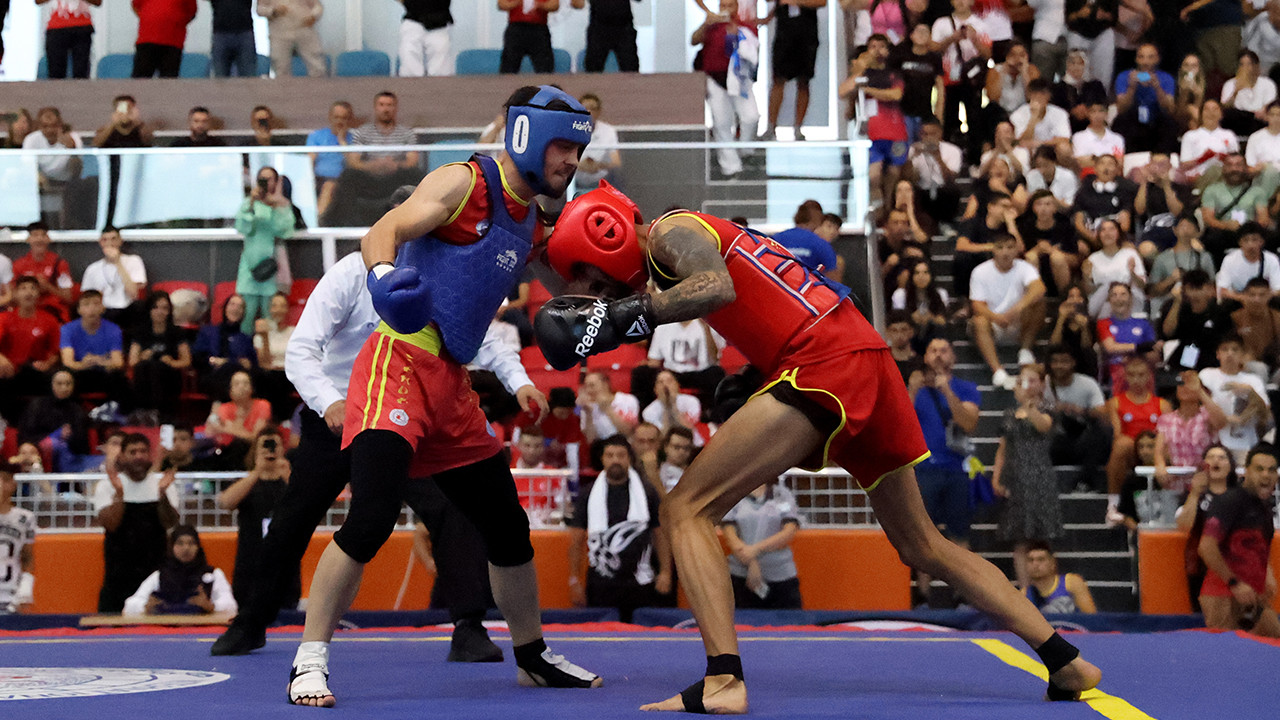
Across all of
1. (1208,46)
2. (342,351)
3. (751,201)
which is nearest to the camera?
(342,351)

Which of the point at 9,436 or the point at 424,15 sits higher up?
the point at 424,15

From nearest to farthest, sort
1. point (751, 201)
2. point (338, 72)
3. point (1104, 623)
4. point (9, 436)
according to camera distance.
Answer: point (1104, 623) → point (9, 436) → point (751, 201) → point (338, 72)

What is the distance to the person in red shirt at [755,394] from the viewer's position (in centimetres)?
399

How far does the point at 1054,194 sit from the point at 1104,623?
5313mm

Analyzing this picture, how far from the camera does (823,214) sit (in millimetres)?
11219

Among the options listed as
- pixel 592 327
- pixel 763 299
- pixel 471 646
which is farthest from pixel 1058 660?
pixel 471 646

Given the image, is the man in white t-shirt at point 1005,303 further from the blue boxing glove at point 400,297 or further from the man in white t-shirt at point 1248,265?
the blue boxing glove at point 400,297

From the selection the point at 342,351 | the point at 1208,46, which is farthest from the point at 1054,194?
the point at 342,351

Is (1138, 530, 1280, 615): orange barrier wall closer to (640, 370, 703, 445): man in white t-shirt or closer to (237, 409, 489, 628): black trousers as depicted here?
(640, 370, 703, 445): man in white t-shirt

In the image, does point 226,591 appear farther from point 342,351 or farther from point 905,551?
point 905,551

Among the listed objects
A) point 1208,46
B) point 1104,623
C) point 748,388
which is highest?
point 1208,46

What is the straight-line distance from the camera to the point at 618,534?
8.59 metres

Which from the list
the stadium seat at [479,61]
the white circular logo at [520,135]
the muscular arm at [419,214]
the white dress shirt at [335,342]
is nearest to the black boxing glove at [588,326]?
the muscular arm at [419,214]

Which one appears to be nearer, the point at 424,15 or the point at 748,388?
the point at 748,388
